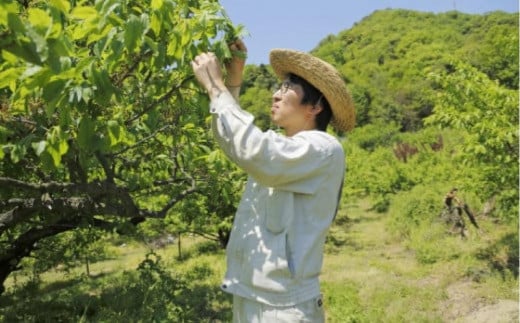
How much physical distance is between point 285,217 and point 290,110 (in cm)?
53

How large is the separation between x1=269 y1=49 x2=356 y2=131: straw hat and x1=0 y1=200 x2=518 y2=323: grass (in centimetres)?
517

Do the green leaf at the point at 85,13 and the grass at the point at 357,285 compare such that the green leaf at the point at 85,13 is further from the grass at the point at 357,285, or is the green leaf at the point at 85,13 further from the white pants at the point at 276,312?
the grass at the point at 357,285

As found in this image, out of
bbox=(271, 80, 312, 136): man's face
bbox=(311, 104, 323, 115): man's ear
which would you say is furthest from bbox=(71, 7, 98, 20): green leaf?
bbox=(311, 104, 323, 115): man's ear

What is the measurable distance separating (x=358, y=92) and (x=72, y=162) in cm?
5337

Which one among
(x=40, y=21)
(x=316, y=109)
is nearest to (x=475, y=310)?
(x=316, y=109)

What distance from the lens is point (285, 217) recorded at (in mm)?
2066

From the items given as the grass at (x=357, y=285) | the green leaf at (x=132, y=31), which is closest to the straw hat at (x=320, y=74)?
the green leaf at (x=132, y=31)

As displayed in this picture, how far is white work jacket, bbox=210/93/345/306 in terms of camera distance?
6.18ft

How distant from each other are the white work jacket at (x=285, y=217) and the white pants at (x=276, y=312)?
0.03 metres

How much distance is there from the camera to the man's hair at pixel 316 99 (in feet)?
7.60

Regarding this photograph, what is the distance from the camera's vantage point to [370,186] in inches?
872

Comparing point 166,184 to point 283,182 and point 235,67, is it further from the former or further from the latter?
point 283,182

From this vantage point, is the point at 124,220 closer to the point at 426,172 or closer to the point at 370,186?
the point at 370,186

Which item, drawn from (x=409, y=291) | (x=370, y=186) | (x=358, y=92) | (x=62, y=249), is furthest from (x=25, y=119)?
(x=358, y=92)
